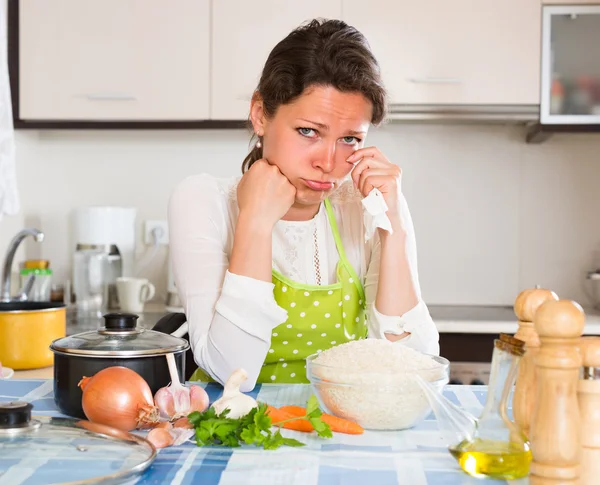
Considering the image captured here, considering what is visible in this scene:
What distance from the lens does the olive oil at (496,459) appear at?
0.76 meters

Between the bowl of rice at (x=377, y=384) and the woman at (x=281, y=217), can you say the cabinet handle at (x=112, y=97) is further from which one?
the bowl of rice at (x=377, y=384)

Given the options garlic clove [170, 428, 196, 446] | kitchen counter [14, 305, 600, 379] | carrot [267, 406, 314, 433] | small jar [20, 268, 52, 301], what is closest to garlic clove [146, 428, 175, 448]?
garlic clove [170, 428, 196, 446]

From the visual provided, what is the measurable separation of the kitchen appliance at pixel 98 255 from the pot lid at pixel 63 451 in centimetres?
197

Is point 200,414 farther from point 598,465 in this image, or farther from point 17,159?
point 17,159

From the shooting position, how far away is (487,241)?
9.52ft

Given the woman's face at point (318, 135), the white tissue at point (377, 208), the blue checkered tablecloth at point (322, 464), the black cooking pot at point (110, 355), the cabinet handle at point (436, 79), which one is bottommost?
the blue checkered tablecloth at point (322, 464)

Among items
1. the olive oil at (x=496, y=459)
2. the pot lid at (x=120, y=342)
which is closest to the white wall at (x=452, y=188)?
the pot lid at (x=120, y=342)

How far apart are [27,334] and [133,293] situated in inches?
49.8

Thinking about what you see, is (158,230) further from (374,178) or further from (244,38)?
(374,178)

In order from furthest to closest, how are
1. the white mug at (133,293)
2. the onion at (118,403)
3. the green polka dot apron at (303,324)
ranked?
the white mug at (133,293) → the green polka dot apron at (303,324) → the onion at (118,403)

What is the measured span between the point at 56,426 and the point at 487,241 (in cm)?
231

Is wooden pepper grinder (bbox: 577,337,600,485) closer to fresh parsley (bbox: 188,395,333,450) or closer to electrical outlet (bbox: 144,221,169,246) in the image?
fresh parsley (bbox: 188,395,333,450)

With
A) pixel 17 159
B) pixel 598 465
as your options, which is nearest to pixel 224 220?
pixel 598 465

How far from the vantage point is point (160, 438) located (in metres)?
0.86
